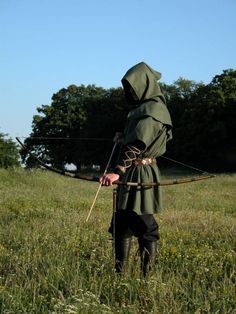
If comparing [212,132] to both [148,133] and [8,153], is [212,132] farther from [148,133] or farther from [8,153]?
[148,133]

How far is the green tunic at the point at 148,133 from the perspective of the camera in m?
5.02

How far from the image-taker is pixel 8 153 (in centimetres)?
4600

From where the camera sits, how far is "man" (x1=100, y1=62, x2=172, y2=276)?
504 cm

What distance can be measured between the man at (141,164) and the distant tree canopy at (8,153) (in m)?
39.9

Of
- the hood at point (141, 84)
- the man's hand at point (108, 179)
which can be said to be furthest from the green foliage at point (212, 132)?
the man's hand at point (108, 179)

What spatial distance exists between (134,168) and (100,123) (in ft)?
226

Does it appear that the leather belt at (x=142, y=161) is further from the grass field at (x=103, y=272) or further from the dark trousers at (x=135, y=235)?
the grass field at (x=103, y=272)

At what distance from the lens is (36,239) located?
258 inches

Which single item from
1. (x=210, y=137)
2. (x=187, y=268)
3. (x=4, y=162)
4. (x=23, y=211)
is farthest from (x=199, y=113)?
(x=187, y=268)

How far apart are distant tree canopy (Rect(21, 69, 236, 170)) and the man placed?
40.0 metres

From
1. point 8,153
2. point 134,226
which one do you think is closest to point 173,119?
point 8,153

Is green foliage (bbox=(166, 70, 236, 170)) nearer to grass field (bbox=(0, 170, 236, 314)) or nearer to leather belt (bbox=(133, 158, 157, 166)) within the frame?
grass field (bbox=(0, 170, 236, 314))

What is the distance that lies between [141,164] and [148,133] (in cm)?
37

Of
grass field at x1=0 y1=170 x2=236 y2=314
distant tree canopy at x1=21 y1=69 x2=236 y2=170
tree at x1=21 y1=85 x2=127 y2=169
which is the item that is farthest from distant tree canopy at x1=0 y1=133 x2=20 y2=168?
grass field at x1=0 y1=170 x2=236 y2=314
